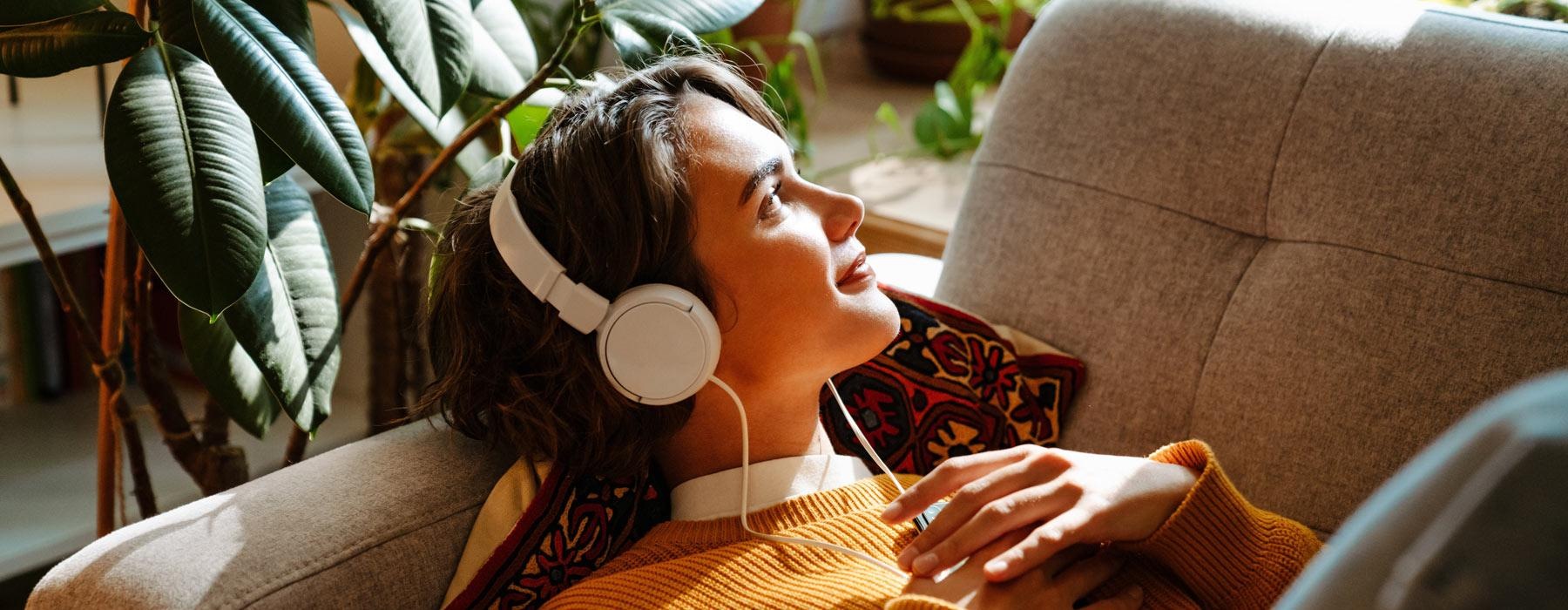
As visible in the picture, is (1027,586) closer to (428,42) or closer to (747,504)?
(747,504)

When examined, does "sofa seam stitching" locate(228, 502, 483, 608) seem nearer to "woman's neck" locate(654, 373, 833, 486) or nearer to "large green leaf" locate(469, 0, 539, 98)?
"woman's neck" locate(654, 373, 833, 486)

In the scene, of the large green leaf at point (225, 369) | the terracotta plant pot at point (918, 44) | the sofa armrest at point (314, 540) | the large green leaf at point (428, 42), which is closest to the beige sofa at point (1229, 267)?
the sofa armrest at point (314, 540)

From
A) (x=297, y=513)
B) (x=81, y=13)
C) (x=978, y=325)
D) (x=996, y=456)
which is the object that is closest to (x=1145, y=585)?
(x=996, y=456)

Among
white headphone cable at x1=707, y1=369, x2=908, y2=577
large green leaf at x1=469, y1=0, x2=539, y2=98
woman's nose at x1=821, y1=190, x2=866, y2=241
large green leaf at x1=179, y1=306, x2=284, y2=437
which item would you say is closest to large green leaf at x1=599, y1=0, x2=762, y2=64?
large green leaf at x1=469, y1=0, x2=539, y2=98

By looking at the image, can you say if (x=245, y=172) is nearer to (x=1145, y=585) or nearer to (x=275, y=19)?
(x=275, y=19)

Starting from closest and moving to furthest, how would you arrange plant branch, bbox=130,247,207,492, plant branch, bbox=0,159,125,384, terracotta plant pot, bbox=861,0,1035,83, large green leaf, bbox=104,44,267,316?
large green leaf, bbox=104,44,267,316, plant branch, bbox=0,159,125,384, plant branch, bbox=130,247,207,492, terracotta plant pot, bbox=861,0,1035,83

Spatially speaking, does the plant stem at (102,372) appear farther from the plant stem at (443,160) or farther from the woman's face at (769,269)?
the woman's face at (769,269)

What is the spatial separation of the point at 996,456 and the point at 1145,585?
0.18m

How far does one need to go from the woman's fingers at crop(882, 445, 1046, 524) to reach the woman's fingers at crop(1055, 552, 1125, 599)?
0.10 meters

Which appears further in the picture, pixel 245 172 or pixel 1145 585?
pixel 1145 585

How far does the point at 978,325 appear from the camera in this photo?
1.29 m

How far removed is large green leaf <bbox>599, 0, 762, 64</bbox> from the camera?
1130mm

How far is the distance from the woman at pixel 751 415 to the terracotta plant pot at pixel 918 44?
1463 millimetres

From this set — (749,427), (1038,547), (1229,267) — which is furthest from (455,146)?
(1229,267)
